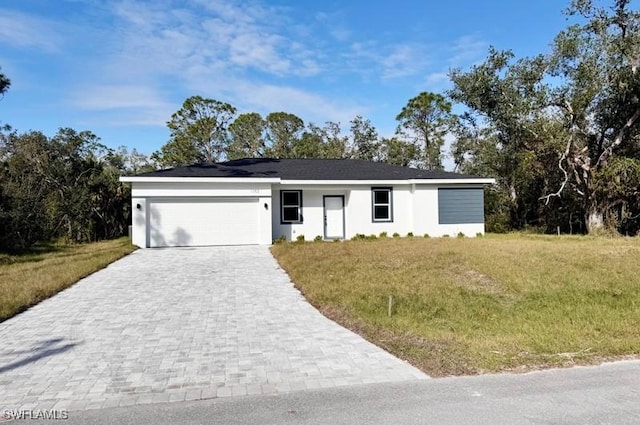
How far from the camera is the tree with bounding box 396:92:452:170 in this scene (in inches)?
1423

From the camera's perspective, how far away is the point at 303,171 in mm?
19719

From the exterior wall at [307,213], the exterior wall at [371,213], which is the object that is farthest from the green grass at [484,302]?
the exterior wall at [371,213]

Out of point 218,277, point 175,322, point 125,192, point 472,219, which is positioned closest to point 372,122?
point 472,219

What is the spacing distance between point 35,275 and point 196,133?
27.4 meters

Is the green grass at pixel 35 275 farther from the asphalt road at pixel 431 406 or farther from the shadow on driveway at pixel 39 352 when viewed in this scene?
the asphalt road at pixel 431 406

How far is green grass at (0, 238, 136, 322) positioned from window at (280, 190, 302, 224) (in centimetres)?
621

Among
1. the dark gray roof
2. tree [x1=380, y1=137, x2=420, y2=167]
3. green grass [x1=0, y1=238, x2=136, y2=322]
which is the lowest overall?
green grass [x1=0, y1=238, x2=136, y2=322]

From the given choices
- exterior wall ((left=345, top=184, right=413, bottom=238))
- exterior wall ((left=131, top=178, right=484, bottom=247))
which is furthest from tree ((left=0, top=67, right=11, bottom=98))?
exterior wall ((left=345, top=184, right=413, bottom=238))

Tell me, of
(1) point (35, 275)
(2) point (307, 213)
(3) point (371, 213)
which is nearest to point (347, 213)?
(3) point (371, 213)

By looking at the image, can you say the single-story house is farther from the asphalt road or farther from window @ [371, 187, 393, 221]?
the asphalt road

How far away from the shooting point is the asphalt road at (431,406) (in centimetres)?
332

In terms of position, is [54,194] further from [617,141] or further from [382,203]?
[617,141]

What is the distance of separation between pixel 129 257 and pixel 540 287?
11.2 metres

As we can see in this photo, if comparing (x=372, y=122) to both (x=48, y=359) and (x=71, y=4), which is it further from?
(x=48, y=359)
